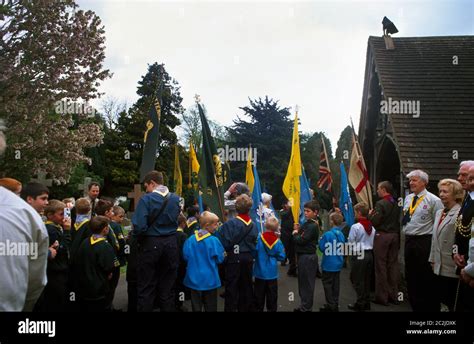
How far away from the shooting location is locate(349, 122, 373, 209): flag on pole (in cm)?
897

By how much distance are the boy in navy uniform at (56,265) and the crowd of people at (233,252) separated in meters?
0.01

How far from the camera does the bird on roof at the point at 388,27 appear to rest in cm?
1305

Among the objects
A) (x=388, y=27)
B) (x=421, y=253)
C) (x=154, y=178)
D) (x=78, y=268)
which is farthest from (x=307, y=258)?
(x=388, y=27)

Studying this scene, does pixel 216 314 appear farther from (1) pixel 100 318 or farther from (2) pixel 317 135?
(2) pixel 317 135

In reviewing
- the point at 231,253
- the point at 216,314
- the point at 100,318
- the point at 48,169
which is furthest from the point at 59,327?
the point at 48,169

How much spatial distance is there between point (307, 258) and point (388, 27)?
9.69m

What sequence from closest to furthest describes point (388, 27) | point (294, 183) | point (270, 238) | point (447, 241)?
point (447, 241) → point (270, 238) → point (294, 183) → point (388, 27)

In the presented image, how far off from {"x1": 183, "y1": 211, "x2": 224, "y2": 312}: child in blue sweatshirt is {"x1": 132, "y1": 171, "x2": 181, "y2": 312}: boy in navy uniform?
244 millimetres

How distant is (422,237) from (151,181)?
4.08m

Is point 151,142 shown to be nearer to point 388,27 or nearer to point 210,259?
point 210,259

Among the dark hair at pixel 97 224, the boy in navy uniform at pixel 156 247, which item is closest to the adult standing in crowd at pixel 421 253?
the boy in navy uniform at pixel 156 247

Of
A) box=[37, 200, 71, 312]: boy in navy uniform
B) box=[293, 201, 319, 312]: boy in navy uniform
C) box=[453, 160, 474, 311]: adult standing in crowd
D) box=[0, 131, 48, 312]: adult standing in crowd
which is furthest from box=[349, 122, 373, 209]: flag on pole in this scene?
box=[0, 131, 48, 312]: adult standing in crowd

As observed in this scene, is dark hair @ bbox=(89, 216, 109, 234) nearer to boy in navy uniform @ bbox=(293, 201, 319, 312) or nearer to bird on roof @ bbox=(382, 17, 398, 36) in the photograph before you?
boy in navy uniform @ bbox=(293, 201, 319, 312)

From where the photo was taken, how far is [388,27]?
13.1m
